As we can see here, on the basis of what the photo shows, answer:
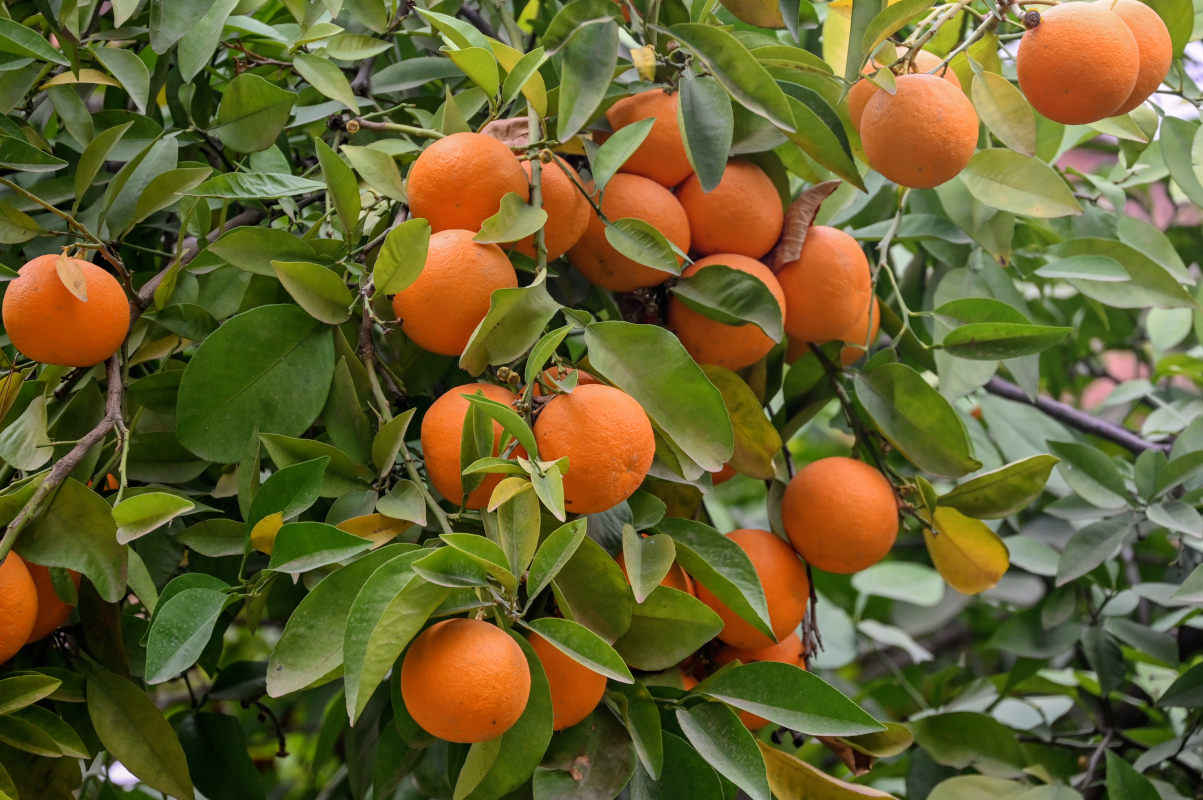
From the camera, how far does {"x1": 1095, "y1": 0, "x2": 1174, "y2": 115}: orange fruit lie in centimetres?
71

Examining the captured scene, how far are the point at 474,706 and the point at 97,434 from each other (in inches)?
11.8

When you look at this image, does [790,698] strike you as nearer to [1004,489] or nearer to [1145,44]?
Result: [1004,489]

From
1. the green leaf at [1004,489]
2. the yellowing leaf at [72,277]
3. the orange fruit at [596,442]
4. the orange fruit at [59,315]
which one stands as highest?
the orange fruit at [596,442]

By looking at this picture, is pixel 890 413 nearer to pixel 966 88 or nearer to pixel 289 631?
pixel 966 88

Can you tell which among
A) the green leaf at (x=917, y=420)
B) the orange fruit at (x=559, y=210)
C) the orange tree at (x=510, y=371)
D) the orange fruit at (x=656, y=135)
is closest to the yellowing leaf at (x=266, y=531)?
the orange tree at (x=510, y=371)

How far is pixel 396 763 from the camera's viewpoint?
2.18 feet

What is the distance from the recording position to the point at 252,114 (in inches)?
29.7

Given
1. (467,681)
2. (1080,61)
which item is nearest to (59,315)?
(467,681)

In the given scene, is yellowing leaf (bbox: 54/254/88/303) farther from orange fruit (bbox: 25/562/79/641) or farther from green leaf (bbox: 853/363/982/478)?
green leaf (bbox: 853/363/982/478)

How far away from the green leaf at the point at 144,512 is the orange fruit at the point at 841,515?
1.45 ft

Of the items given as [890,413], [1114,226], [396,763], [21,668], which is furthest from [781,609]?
[1114,226]

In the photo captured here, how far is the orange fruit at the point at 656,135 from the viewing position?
0.71m

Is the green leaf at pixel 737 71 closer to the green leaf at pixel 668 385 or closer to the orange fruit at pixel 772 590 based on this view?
the green leaf at pixel 668 385

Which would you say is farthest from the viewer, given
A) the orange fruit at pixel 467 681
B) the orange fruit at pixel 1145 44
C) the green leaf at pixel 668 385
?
the orange fruit at pixel 1145 44
